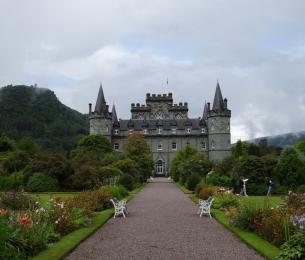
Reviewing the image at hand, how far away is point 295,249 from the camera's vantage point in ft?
26.5

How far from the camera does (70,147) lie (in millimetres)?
99250

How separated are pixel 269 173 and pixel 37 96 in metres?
85.7

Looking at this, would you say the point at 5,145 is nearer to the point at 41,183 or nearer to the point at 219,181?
the point at 41,183

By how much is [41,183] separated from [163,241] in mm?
24148

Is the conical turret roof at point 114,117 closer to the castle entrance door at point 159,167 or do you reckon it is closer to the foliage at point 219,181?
the castle entrance door at point 159,167

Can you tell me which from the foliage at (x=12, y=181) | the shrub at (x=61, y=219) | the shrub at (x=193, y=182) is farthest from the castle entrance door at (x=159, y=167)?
the shrub at (x=61, y=219)

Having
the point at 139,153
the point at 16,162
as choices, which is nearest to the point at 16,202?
the point at 16,162

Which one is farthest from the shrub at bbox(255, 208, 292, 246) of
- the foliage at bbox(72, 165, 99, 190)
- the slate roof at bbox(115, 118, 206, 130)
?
the slate roof at bbox(115, 118, 206, 130)

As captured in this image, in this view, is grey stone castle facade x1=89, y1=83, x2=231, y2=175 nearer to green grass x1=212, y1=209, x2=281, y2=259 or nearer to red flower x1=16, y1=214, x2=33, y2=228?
green grass x1=212, y1=209, x2=281, y2=259

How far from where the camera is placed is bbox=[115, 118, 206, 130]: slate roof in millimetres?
91000

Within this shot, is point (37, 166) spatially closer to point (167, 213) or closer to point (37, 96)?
point (167, 213)

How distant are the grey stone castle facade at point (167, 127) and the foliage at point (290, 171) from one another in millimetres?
49035

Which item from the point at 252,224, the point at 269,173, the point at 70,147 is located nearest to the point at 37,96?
the point at 70,147

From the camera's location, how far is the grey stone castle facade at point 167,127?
3305 inches
